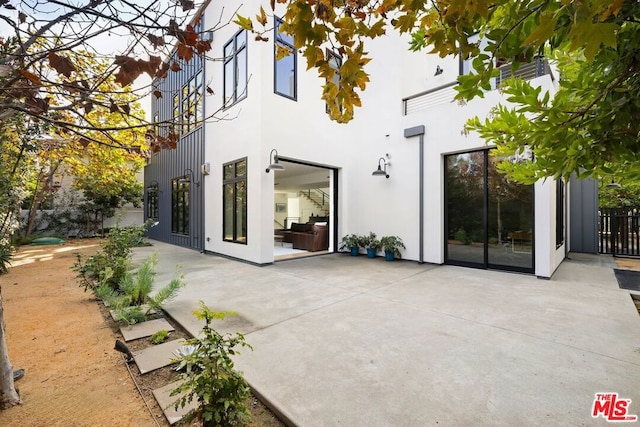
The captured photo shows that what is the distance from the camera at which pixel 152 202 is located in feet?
42.4

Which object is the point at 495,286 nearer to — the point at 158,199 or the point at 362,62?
the point at 362,62

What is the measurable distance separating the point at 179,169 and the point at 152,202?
3.80 metres

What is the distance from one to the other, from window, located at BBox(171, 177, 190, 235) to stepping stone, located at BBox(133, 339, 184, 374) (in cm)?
776

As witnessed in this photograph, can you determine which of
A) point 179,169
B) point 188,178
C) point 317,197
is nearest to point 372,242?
point 188,178

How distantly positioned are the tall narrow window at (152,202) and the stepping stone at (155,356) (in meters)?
11.4

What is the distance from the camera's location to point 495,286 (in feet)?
15.0

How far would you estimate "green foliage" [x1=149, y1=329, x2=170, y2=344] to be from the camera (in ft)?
9.03

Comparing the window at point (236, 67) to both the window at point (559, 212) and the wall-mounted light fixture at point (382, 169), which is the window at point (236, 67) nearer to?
the wall-mounted light fixture at point (382, 169)

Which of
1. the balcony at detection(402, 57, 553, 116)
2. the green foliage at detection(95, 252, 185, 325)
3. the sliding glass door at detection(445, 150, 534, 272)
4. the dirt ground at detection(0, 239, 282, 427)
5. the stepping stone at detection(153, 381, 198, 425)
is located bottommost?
the dirt ground at detection(0, 239, 282, 427)

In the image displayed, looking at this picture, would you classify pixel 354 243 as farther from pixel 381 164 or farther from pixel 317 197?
pixel 317 197

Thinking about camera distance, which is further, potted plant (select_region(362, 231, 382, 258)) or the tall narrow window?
the tall narrow window

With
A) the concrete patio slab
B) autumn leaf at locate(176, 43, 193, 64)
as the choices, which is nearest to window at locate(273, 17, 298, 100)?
the concrete patio slab

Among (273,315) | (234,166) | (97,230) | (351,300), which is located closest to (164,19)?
(273,315)

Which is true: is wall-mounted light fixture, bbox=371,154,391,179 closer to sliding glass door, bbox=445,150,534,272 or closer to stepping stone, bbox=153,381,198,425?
sliding glass door, bbox=445,150,534,272
